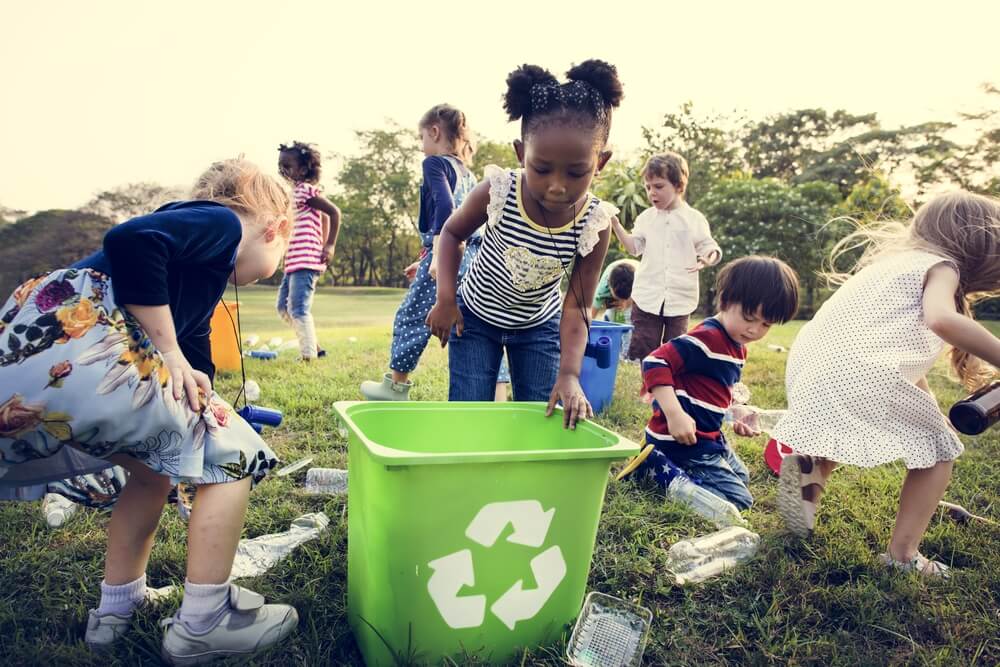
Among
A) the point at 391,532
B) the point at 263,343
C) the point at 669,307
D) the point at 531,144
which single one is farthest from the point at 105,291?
the point at 263,343

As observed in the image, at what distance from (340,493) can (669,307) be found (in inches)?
91.7

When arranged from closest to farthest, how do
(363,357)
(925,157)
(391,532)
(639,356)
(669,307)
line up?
(391,532)
(669,307)
(639,356)
(363,357)
(925,157)

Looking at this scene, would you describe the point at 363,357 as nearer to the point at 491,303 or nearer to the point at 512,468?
the point at 491,303

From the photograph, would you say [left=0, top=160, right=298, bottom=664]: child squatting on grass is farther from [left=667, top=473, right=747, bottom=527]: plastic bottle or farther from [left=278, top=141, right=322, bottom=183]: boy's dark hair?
[left=278, top=141, right=322, bottom=183]: boy's dark hair

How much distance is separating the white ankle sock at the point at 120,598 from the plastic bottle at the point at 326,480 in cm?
64

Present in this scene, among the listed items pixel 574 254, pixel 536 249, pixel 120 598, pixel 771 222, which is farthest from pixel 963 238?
Answer: pixel 771 222

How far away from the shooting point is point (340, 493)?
180 cm

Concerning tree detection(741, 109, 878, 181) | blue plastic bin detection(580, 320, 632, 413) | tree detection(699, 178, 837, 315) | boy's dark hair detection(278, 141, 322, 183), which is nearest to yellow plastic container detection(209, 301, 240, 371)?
boy's dark hair detection(278, 141, 322, 183)

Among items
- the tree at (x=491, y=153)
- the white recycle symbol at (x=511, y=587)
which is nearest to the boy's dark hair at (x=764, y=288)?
the white recycle symbol at (x=511, y=587)

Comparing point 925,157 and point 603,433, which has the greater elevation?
point 925,157

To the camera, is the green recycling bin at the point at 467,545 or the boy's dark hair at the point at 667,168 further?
the boy's dark hair at the point at 667,168

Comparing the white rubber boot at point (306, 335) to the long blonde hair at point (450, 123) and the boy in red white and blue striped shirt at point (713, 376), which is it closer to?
the long blonde hair at point (450, 123)

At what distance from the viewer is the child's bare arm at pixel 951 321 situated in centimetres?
142

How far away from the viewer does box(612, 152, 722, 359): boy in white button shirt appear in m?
3.48
